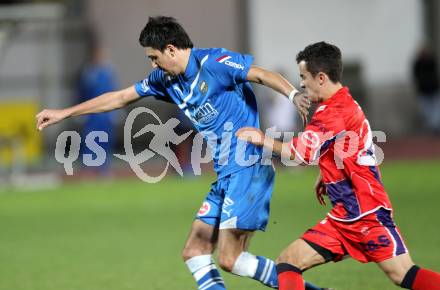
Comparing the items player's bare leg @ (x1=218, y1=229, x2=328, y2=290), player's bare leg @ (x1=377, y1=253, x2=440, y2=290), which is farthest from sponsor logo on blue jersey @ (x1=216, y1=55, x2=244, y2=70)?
player's bare leg @ (x1=377, y1=253, x2=440, y2=290)

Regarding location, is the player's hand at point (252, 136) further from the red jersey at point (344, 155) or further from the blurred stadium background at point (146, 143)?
the blurred stadium background at point (146, 143)

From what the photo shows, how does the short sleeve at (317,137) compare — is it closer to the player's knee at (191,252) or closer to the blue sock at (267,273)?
the blue sock at (267,273)

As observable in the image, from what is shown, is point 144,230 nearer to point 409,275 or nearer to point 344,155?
point 344,155

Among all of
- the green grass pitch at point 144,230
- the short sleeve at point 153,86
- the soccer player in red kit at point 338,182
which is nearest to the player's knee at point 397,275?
the soccer player in red kit at point 338,182

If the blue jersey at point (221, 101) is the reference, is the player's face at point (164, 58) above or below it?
above

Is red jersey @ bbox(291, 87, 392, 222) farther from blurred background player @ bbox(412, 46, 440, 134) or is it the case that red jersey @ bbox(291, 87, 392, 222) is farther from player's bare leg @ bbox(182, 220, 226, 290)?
blurred background player @ bbox(412, 46, 440, 134)

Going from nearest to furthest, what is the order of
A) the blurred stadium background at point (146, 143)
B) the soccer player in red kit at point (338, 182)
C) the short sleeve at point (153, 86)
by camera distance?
1. the soccer player in red kit at point (338, 182)
2. the short sleeve at point (153, 86)
3. the blurred stadium background at point (146, 143)

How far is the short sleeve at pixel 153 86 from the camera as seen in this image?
713 cm

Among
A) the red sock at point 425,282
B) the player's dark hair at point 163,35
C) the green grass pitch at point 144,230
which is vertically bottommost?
the green grass pitch at point 144,230

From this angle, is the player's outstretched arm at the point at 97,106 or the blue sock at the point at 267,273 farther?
the player's outstretched arm at the point at 97,106

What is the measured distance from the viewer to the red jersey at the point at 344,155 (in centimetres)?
607

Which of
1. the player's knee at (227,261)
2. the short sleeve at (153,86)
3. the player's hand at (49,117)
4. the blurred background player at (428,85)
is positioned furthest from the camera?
the blurred background player at (428,85)

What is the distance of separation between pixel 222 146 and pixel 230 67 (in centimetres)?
61

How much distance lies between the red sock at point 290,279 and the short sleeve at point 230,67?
1440 millimetres
